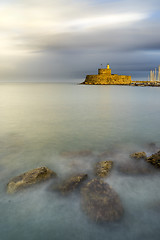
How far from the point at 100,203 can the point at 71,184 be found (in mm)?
1102

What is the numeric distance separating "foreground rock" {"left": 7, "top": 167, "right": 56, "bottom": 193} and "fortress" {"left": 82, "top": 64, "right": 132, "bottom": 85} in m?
113

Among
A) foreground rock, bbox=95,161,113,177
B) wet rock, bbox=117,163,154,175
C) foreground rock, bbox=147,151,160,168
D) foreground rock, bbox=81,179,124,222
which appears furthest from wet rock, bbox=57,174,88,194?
foreground rock, bbox=147,151,160,168

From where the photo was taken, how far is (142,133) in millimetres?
10031

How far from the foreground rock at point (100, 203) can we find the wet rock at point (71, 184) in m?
0.31

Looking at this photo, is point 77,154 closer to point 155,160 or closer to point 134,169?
point 134,169

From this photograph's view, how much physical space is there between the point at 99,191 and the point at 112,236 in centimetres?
96

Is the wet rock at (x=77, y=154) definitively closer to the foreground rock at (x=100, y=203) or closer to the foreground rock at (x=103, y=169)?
the foreground rock at (x=103, y=169)

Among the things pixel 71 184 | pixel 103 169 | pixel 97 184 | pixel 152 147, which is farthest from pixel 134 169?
pixel 152 147

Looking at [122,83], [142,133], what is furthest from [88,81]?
[142,133]

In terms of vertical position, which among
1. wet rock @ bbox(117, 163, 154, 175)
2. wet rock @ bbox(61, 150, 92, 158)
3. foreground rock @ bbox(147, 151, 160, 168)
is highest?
foreground rock @ bbox(147, 151, 160, 168)

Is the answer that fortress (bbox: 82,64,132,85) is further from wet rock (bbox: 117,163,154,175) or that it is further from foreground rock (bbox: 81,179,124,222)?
foreground rock (bbox: 81,179,124,222)

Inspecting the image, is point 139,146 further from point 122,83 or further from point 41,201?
point 122,83

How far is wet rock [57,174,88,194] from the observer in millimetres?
4419

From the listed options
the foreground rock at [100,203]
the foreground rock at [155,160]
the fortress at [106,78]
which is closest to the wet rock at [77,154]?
the foreground rock at [155,160]
